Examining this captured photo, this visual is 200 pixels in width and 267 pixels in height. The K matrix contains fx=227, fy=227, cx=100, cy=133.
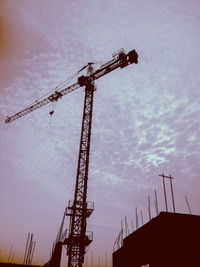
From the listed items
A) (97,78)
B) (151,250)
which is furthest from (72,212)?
A: (97,78)

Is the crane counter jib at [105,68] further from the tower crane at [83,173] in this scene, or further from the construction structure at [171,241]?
the construction structure at [171,241]

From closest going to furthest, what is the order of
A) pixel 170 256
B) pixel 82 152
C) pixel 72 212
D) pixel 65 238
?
pixel 170 256, pixel 65 238, pixel 72 212, pixel 82 152

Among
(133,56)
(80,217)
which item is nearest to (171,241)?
(80,217)

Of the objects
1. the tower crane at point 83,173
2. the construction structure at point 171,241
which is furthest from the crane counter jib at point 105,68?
the construction structure at point 171,241

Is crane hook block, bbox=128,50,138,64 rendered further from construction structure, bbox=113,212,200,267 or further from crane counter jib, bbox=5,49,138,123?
construction structure, bbox=113,212,200,267

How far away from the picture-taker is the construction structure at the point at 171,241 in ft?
59.0

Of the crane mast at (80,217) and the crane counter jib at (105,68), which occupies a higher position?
the crane counter jib at (105,68)

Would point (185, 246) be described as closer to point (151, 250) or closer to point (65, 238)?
point (151, 250)

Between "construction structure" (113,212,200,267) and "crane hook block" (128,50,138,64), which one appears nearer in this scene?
"construction structure" (113,212,200,267)

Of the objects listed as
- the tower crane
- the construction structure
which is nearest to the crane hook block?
the tower crane

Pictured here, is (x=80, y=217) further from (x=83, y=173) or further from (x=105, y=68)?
(x=105, y=68)

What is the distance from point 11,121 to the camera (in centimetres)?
5834

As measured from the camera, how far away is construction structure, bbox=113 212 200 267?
708 inches

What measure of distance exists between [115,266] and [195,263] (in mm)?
13647
